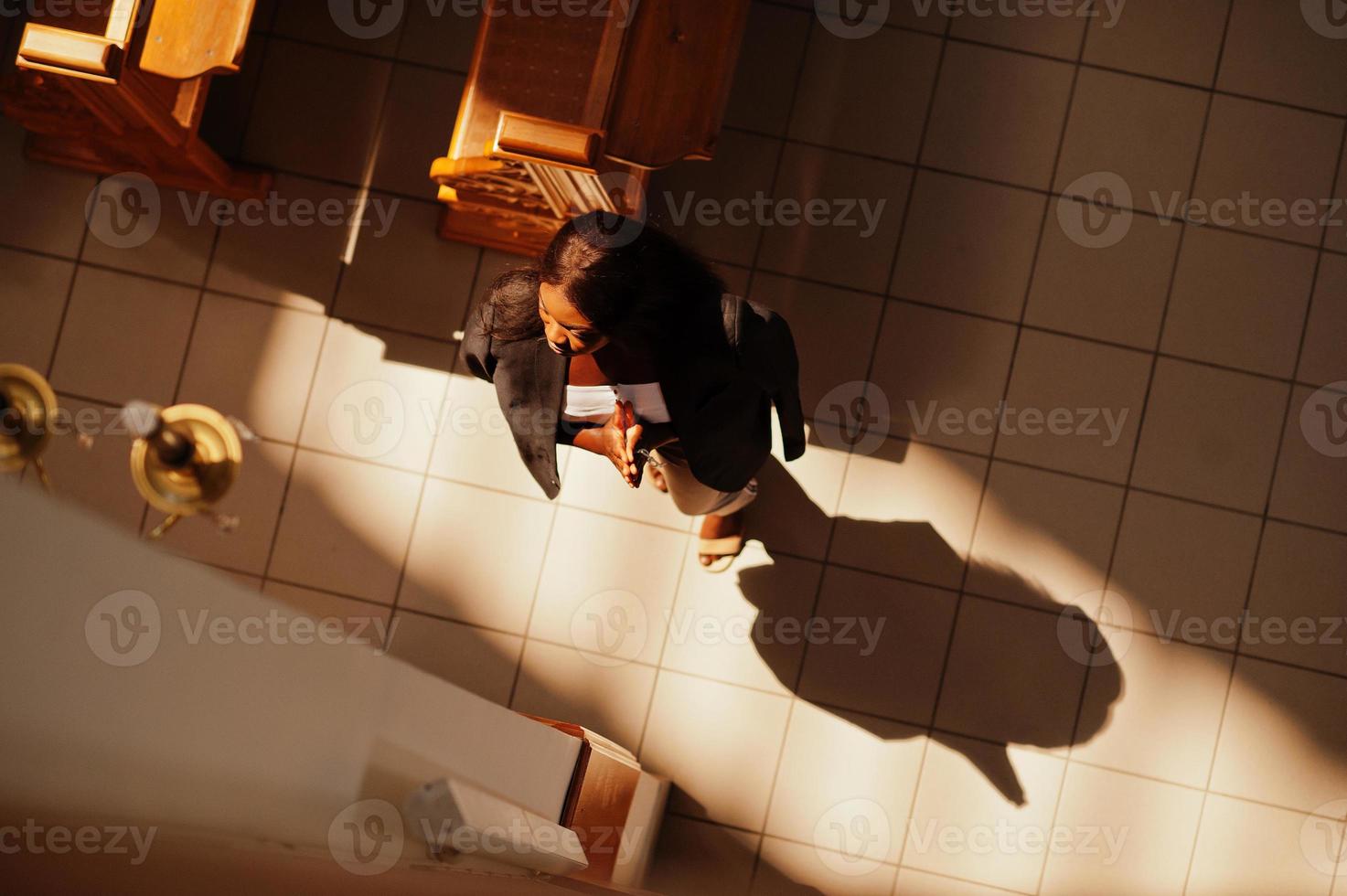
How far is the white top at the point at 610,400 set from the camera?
7.18 ft

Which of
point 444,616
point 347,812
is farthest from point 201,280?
point 347,812

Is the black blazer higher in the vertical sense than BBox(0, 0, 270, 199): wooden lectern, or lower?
lower

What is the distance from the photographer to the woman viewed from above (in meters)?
1.84

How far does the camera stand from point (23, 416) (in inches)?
42.1

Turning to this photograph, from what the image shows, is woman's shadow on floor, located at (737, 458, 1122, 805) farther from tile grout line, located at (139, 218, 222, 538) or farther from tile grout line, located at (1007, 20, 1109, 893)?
tile grout line, located at (139, 218, 222, 538)

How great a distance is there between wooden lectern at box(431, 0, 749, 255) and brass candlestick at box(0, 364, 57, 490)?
1.34 metres

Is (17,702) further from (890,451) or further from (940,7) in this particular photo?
(940,7)
